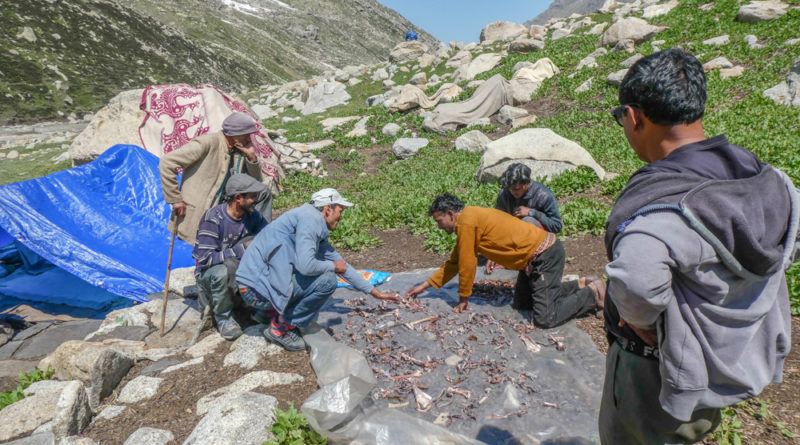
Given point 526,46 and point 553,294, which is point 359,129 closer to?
point 526,46

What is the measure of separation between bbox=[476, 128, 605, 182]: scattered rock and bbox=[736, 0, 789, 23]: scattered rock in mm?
11014

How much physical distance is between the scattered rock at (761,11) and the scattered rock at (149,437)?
1958 centimetres

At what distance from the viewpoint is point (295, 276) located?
4.30 metres

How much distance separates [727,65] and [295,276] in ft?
46.8

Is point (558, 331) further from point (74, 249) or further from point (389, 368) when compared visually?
point (74, 249)

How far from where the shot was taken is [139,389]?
3.98m

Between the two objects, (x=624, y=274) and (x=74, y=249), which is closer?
(x=624, y=274)

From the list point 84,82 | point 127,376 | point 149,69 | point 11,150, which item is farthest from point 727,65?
point 149,69

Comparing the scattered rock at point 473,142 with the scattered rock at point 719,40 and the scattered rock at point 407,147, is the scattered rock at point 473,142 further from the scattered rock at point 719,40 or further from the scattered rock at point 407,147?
the scattered rock at point 719,40

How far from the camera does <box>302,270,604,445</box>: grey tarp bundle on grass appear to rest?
2.99 m

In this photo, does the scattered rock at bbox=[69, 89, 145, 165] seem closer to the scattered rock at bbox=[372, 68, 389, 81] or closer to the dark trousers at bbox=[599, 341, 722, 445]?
the dark trousers at bbox=[599, 341, 722, 445]

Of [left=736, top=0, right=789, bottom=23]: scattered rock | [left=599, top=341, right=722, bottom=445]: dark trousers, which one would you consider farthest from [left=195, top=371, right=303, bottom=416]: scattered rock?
[left=736, top=0, right=789, bottom=23]: scattered rock

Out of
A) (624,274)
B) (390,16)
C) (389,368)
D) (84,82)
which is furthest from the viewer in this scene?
(390,16)

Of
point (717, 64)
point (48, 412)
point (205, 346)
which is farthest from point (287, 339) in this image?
point (717, 64)
